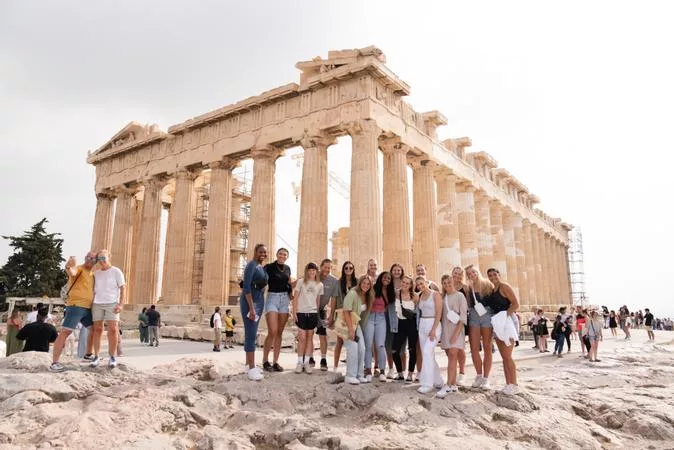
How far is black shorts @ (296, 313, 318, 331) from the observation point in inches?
302

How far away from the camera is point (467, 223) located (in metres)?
27.5

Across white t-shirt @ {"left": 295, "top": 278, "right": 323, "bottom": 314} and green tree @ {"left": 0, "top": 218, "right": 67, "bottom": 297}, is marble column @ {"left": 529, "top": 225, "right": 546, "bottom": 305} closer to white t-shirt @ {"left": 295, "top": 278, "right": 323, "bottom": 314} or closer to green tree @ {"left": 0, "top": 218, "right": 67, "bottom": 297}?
white t-shirt @ {"left": 295, "top": 278, "right": 323, "bottom": 314}

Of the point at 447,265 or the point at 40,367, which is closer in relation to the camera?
the point at 40,367

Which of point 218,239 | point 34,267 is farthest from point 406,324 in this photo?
point 34,267

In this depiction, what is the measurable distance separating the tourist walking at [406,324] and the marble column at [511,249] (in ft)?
88.2

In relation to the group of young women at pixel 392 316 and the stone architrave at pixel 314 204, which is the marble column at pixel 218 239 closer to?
the stone architrave at pixel 314 204

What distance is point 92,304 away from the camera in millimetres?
7137

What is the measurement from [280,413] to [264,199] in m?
16.8

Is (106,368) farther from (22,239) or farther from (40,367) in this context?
(22,239)

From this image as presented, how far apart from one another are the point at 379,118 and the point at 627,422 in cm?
1506

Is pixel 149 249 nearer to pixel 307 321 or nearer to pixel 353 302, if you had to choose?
pixel 307 321

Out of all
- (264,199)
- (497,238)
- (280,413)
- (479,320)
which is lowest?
(280,413)

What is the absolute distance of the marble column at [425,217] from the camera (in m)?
22.8

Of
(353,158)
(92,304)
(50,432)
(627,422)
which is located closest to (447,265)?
(353,158)
